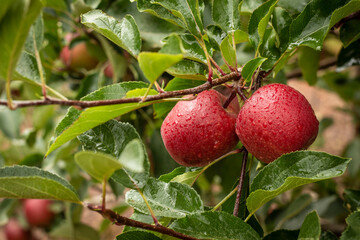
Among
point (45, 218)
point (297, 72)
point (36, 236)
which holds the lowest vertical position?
point (36, 236)

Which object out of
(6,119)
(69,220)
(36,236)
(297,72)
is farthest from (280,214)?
(36,236)

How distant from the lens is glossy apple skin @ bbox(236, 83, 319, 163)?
1.84 ft

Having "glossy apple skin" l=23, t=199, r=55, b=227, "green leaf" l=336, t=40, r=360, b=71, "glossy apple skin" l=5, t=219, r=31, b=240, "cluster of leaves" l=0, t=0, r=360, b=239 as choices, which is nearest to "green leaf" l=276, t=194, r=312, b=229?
"cluster of leaves" l=0, t=0, r=360, b=239

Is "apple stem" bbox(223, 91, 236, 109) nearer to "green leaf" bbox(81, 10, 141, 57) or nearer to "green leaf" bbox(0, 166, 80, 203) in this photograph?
"green leaf" bbox(81, 10, 141, 57)

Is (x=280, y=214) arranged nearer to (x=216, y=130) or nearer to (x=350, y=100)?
(x=216, y=130)

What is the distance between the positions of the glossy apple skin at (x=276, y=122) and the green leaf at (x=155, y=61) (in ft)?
0.53

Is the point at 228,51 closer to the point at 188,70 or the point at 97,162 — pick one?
the point at 188,70

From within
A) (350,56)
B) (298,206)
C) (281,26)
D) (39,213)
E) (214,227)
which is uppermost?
(281,26)

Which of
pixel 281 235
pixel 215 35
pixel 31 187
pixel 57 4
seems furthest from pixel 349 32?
pixel 57 4

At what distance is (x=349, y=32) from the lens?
0.74 metres

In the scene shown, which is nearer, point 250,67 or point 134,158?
point 134,158

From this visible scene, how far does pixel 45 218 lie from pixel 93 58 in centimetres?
73

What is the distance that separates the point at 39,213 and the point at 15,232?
0.64ft

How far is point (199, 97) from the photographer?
2.02ft
